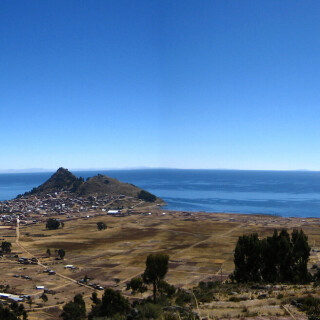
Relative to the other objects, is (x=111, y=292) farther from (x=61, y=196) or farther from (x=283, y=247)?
(x=61, y=196)

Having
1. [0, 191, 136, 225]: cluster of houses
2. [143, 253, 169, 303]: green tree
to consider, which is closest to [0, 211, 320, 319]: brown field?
[143, 253, 169, 303]: green tree

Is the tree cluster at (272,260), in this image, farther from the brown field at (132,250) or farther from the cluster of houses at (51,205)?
the cluster of houses at (51,205)

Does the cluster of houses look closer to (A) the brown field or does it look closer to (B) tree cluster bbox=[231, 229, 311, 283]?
(A) the brown field

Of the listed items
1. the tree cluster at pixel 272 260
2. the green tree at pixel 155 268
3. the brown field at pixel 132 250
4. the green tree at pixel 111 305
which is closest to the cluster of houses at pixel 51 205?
the brown field at pixel 132 250

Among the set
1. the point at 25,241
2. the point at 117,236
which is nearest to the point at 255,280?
the point at 117,236

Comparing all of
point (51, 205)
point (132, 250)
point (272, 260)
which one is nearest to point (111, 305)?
point (272, 260)
